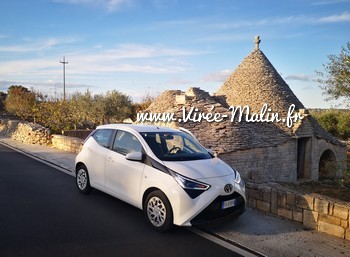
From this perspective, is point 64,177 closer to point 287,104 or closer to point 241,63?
point 287,104

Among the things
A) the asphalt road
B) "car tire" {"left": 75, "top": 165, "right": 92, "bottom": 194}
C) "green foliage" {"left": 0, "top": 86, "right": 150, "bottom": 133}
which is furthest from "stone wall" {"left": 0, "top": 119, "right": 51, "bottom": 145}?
"car tire" {"left": 75, "top": 165, "right": 92, "bottom": 194}

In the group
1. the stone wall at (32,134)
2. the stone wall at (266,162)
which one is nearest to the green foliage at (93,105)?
the stone wall at (32,134)

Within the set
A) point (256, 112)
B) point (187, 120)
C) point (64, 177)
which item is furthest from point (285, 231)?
point (256, 112)

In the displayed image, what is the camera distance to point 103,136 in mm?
7098

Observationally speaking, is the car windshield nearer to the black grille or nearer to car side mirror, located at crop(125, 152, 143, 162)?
car side mirror, located at crop(125, 152, 143, 162)

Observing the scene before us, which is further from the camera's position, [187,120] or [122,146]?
[187,120]

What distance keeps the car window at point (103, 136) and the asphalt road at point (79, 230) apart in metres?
1.27

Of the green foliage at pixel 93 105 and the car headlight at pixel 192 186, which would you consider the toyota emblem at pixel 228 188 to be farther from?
the green foliage at pixel 93 105

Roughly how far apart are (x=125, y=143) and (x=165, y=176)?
1.50 m

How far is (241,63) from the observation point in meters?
29.8

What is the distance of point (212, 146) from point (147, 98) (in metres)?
30.4

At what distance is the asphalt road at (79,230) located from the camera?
4586 millimetres

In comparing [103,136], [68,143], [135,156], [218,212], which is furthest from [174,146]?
[68,143]

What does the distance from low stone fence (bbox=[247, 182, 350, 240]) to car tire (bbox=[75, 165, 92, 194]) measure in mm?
3634
